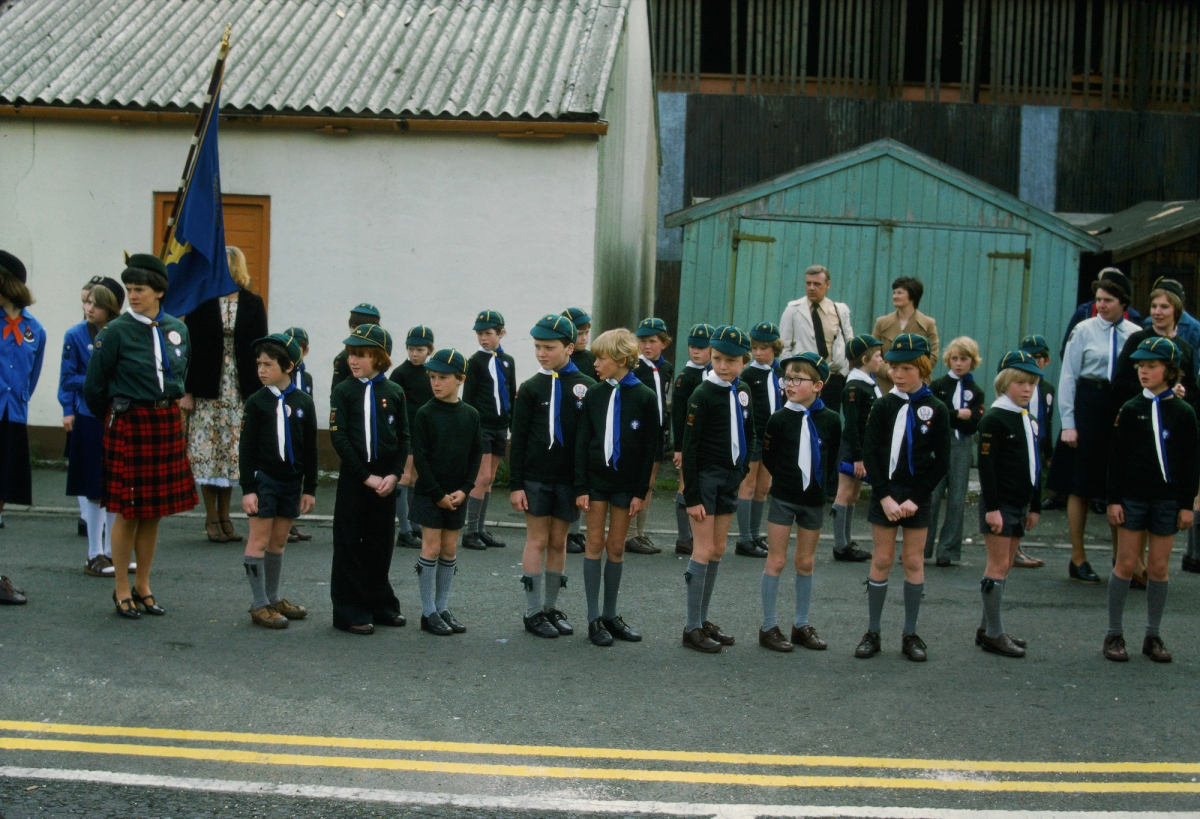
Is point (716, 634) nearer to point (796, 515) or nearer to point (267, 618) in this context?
point (796, 515)

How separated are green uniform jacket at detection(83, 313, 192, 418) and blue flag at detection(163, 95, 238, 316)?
2386 mm

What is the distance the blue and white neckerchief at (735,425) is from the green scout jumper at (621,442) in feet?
1.24

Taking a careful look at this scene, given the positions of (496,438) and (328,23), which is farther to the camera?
(328,23)

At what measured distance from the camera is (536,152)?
1202 centimetres

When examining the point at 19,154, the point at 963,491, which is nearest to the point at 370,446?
the point at 963,491

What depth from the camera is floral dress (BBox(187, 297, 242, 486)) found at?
8.88 meters

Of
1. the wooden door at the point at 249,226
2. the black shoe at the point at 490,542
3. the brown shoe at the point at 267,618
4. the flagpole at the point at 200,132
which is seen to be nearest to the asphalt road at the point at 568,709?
the brown shoe at the point at 267,618

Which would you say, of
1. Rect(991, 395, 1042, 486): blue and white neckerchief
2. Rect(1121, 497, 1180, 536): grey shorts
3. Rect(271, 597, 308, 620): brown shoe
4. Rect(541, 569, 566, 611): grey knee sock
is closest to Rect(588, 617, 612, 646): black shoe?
Rect(541, 569, 566, 611): grey knee sock

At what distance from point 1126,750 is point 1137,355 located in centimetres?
244

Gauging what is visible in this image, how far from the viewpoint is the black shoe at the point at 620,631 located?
6.54m

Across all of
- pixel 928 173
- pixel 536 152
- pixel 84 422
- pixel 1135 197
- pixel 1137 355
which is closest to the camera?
pixel 1137 355

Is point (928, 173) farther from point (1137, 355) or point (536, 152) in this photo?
point (1137, 355)

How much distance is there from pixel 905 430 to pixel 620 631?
6.32 feet

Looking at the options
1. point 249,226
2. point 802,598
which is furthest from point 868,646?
point 249,226
